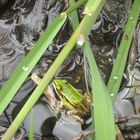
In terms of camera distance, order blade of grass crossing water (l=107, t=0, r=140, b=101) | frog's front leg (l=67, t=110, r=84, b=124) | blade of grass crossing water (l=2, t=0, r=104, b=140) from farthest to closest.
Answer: frog's front leg (l=67, t=110, r=84, b=124) → blade of grass crossing water (l=107, t=0, r=140, b=101) → blade of grass crossing water (l=2, t=0, r=104, b=140)

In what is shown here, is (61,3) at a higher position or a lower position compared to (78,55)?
higher

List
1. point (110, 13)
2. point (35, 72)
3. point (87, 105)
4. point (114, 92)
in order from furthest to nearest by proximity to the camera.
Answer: point (110, 13) → point (35, 72) → point (87, 105) → point (114, 92)

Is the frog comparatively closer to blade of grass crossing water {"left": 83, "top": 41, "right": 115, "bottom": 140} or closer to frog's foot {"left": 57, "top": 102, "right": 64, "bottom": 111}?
frog's foot {"left": 57, "top": 102, "right": 64, "bottom": 111}

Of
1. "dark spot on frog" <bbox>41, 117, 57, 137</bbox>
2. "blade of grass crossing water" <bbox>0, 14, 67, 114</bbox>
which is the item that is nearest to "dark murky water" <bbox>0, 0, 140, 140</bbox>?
"dark spot on frog" <bbox>41, 117, 57, 137</bbox>

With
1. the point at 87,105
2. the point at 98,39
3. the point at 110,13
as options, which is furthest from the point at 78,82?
the point at 110,13

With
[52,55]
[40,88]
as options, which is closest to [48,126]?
[52,55]

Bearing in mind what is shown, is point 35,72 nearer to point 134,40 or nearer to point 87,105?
point 87,105

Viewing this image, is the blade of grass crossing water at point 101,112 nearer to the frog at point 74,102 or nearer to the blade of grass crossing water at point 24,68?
the blade of grass crossing water at point 24,68
